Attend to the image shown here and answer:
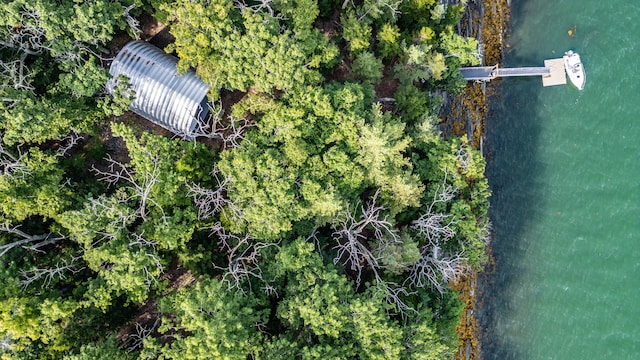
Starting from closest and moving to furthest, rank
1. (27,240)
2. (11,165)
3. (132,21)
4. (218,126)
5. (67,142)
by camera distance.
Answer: (11,165) < (27,240) < (132,21) < (67,142) < (218,126)

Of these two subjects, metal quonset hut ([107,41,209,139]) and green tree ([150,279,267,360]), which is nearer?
green tree ([150,279,267,360])

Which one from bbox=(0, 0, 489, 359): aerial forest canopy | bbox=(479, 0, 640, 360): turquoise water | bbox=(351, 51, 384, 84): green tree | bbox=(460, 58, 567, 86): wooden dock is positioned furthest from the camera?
bbox=(479, 0, 640, 360): turquoise water

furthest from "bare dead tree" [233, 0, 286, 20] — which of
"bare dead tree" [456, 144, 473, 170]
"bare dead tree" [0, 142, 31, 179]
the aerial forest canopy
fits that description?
"bare dead tree" [0, 142, 31, 179]

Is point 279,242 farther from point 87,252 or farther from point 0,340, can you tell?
point 0,340

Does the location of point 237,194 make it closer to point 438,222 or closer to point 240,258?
point 240,258

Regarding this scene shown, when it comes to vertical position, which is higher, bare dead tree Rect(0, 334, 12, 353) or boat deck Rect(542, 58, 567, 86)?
boat deck Rect(542, 58, 567, 86)

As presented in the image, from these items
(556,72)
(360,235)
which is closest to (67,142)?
(360,235)

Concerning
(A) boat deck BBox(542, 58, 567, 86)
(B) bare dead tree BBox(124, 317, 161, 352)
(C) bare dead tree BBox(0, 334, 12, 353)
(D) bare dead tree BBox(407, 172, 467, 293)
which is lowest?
(B) bare dead tree BBox(124, 317, 161, 352)

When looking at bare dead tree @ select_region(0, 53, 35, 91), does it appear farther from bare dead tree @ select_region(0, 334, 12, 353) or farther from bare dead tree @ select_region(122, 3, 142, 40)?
bare dead tree @ select_region(0, 334, 12, 353)
